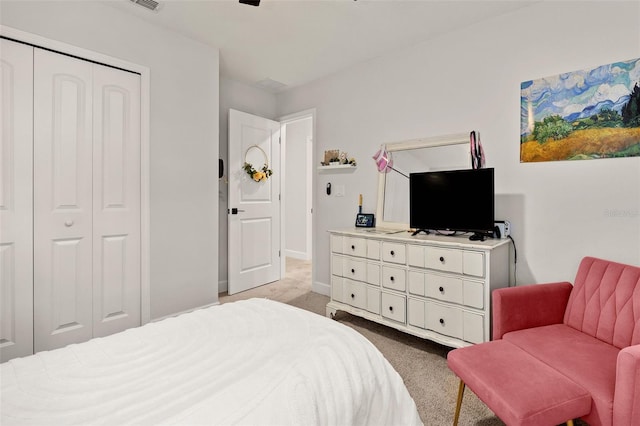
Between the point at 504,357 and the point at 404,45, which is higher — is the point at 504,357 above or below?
below

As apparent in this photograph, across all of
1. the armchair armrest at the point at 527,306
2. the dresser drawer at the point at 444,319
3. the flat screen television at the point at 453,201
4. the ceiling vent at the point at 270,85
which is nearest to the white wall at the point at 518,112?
the flat screen television at the point at 453,201

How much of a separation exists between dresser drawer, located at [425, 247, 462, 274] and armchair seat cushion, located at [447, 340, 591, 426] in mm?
783

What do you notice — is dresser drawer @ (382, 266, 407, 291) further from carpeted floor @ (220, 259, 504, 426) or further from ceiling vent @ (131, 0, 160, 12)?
ceiling vent @ (131, 0, 160, 12)

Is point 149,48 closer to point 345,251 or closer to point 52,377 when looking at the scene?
point 345,251

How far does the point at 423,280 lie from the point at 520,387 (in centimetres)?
121

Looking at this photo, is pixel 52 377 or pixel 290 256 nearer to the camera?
pixel 52 377

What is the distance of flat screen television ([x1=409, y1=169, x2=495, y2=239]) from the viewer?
2.40m

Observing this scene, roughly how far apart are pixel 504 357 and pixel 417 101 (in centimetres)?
242

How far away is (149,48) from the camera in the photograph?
2.79 m

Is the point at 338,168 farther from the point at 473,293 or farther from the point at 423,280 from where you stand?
the point at 473,293

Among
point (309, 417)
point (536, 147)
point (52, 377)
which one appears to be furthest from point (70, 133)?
point (536, 147)

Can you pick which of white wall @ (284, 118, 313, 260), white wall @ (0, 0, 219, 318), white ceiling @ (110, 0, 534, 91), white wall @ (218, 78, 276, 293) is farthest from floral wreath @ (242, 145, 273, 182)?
white wall @ (284, 118, 313, 260)

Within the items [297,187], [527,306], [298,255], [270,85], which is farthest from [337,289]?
[297,187]

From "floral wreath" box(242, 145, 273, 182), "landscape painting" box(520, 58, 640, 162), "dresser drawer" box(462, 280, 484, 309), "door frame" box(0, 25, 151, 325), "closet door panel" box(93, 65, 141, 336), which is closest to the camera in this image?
"landscape painting" box(520, 58, 640, 162)
